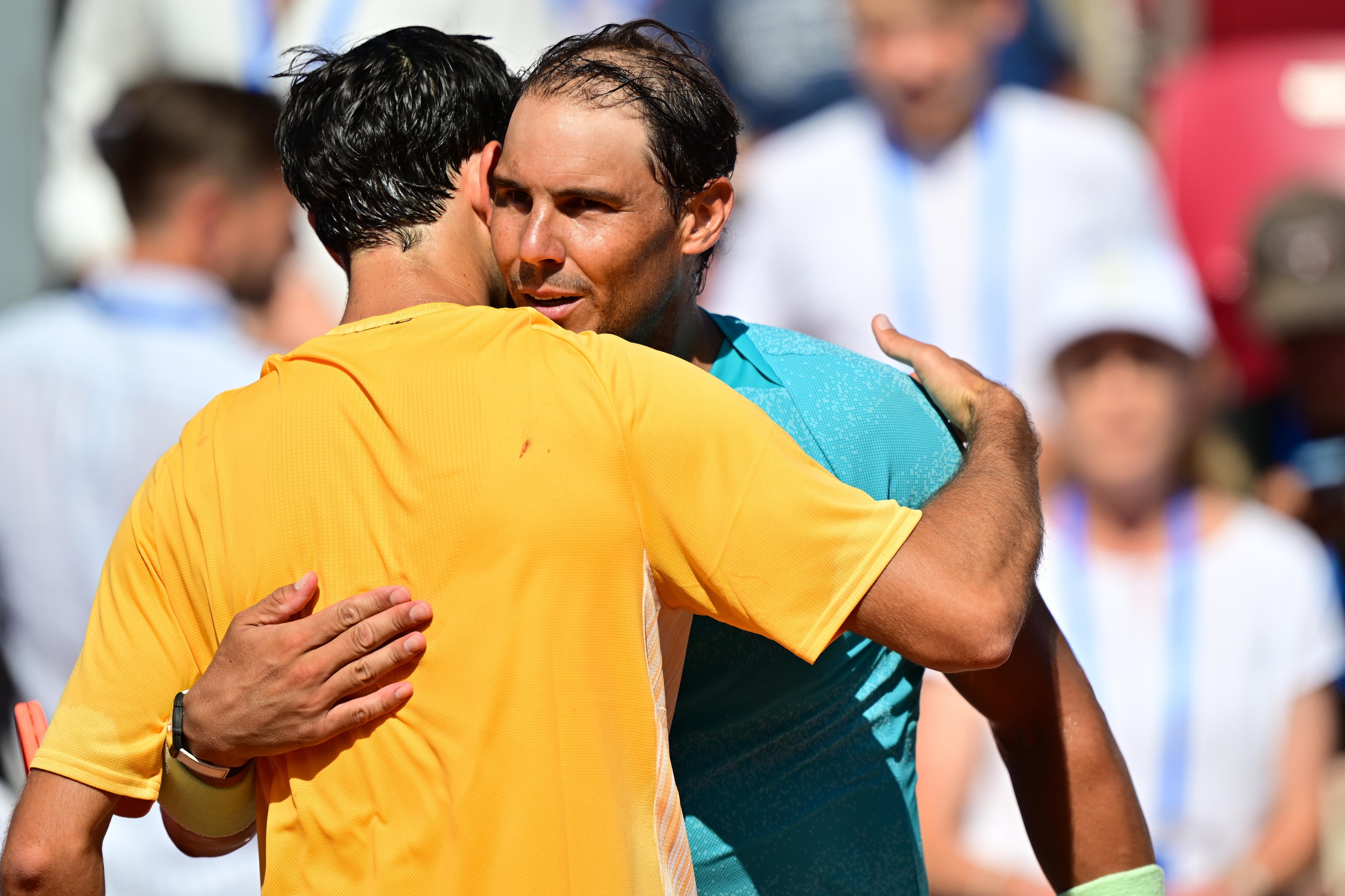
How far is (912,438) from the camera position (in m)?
1.79

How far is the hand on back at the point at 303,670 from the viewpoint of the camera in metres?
1.35

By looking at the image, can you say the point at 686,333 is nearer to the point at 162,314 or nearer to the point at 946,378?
the point at 946,378

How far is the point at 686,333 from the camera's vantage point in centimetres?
182

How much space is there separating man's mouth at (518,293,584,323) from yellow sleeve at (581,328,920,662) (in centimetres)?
30

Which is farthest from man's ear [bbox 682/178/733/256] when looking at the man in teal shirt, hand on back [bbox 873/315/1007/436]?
hand on back [bbox 873/315/1007/436]

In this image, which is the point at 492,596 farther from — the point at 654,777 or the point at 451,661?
the point at 654,777

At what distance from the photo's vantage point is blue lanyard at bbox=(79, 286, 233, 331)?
11.6 ft

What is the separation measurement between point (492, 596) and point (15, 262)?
11.9ft

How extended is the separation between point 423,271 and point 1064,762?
40.5 inches

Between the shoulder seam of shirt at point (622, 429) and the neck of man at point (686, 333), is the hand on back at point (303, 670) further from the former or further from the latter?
the neck of man at point (686, 333)

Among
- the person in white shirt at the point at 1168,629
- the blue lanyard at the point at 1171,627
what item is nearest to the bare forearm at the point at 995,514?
the person in white shirt at the point at 1168,629

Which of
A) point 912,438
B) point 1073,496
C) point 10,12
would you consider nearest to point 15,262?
point 10,12

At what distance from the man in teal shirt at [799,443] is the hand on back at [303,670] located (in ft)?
1.24

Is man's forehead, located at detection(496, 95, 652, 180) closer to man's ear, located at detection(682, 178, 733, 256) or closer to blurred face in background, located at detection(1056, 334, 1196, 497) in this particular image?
man's ear, located at detection(682, 178, 733, 256)
